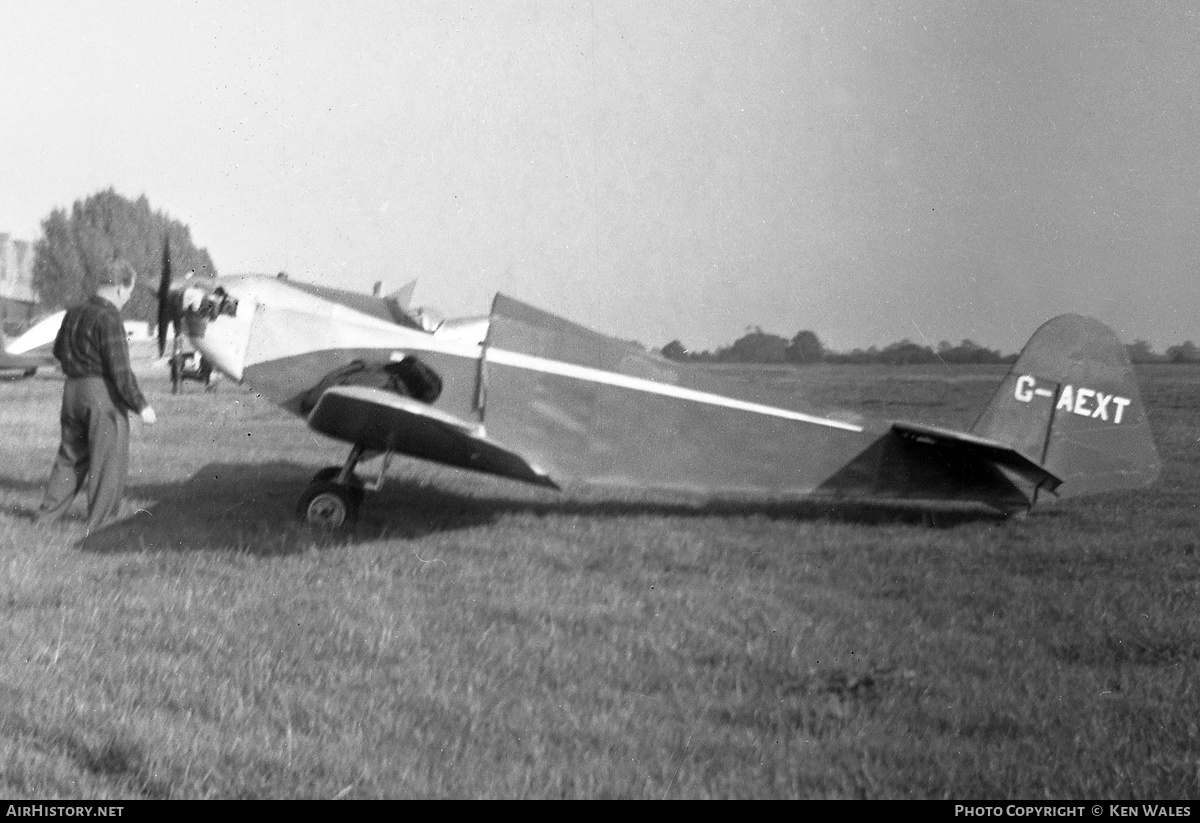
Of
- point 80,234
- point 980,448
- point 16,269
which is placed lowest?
point 980,448

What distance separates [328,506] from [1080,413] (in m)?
5.60

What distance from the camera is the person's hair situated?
260 inches

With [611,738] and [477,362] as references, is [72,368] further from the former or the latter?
[611,738]

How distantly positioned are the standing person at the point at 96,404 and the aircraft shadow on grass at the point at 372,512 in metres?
0.33

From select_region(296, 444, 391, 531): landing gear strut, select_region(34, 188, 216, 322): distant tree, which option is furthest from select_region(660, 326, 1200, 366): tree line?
select_region(34, 188, 216, 322): distant tree

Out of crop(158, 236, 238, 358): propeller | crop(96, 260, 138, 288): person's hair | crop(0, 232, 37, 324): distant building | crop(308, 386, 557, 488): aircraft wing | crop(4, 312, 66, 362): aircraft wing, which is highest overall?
crop(0, 232, 37, 324): distant building

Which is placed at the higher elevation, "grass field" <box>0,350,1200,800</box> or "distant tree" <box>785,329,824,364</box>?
"distant tree" <box>785,329,824,364</box>

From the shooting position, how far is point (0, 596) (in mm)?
4656

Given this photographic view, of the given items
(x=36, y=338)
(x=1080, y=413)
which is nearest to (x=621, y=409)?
(x=1080, y=413)

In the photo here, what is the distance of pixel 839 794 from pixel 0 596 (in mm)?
4056

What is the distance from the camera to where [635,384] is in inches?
274

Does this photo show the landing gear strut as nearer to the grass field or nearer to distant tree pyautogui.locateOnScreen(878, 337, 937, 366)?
the grass field

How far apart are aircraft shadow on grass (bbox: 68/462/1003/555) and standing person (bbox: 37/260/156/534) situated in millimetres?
332

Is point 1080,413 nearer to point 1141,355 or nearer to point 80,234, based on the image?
point 1141,355
